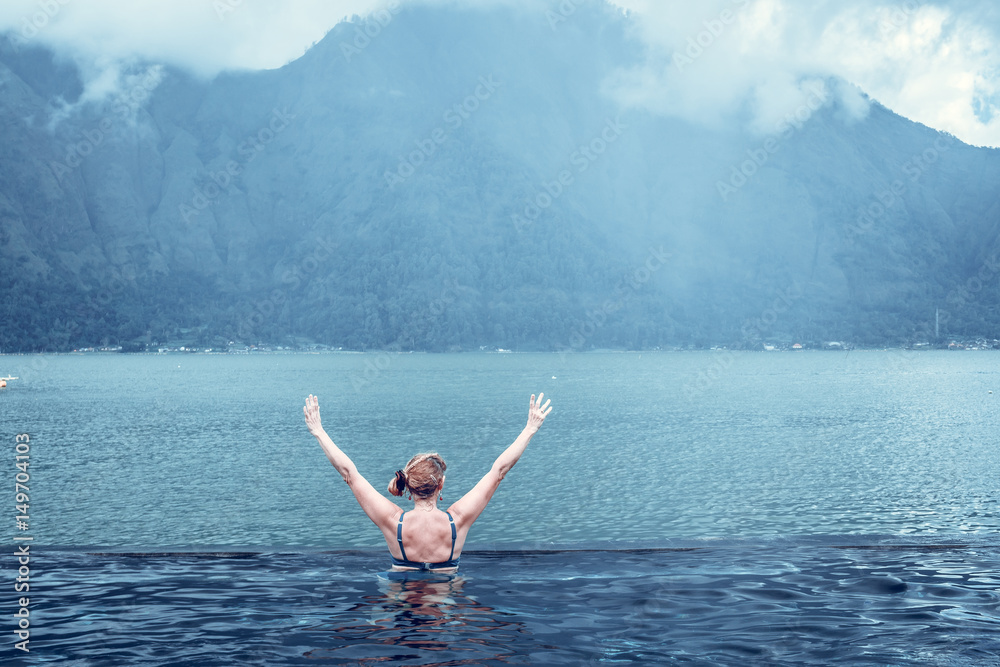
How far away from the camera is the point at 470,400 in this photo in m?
95.8

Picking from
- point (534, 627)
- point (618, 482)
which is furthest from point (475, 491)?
point (618, 482)

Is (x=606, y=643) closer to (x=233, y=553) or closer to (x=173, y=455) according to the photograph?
(x=233, y=553)

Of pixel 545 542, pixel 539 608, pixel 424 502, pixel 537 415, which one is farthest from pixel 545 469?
pixel 537 415

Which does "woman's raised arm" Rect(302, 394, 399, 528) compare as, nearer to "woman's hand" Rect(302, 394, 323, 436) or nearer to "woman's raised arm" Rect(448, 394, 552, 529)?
"woman's hand" Rect(302, 394, 323, 436)

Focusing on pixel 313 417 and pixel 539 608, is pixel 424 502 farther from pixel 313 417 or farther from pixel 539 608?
pixel 539 608

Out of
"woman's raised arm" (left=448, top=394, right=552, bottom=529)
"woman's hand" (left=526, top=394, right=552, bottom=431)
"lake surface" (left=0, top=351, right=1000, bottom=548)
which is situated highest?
"woman's hand" (left=526, top=394, right=552, bottom=431)

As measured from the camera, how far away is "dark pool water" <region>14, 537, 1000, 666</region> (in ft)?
29.0

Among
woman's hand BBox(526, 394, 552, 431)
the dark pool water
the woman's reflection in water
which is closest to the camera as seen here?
the woman's reflection in water

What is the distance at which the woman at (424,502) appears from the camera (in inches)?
366

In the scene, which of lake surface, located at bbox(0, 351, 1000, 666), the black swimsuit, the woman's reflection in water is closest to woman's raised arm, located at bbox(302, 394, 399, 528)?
the black swimsuit

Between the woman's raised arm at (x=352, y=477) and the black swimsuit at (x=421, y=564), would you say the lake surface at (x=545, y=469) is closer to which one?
the black swimsuit at (x=421, y=564)

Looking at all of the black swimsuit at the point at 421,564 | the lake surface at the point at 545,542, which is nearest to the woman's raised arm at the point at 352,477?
the black swimsuit at the point at 421,564

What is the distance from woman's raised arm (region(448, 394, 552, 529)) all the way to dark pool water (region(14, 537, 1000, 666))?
1.14 metres

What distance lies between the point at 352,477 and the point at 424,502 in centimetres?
83
